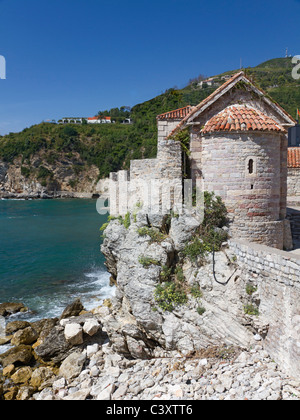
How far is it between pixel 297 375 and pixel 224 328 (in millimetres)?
2271

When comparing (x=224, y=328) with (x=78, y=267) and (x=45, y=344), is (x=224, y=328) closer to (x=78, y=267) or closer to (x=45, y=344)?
(x=45, y=344)

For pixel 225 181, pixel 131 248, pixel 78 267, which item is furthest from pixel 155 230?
pixel 78 267

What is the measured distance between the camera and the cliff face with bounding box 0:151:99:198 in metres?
86.2

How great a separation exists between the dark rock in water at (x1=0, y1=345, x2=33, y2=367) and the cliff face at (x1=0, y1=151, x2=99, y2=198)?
252 ft

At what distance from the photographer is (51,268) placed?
23.1 m

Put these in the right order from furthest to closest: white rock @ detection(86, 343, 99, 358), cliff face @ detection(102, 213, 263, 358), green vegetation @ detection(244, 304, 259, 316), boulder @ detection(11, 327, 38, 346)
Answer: boulder @ detection(11, 327, 38, 346), white rock @ detection(86, 343, 99, 358), cliff face @ detection(102, 213, 263, 358), green vegetation @ detection(244, 304, 259, 316)

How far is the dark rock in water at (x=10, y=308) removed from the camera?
52.4 ft

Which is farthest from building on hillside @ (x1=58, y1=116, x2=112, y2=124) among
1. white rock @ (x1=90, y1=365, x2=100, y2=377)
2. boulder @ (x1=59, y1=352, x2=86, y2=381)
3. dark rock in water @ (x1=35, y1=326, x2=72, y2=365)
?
white rock @ (x1=90, y1=365, x2=100, y2=377)

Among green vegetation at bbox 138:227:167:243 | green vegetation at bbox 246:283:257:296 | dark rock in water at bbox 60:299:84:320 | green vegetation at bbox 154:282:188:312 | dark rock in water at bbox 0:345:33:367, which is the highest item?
green vegetation at bbox 138:227:167:243

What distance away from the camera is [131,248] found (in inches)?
432

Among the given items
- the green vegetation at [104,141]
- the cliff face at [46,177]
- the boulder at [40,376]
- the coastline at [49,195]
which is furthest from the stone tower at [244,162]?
the cliff face at [46,177]

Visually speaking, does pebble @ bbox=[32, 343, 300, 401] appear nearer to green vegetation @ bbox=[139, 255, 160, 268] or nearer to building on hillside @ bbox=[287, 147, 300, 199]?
green vegetation @ bbox=[139, 255, 160, 268]

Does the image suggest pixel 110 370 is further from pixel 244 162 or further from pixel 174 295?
pixel 244 162

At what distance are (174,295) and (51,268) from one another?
632 inches
